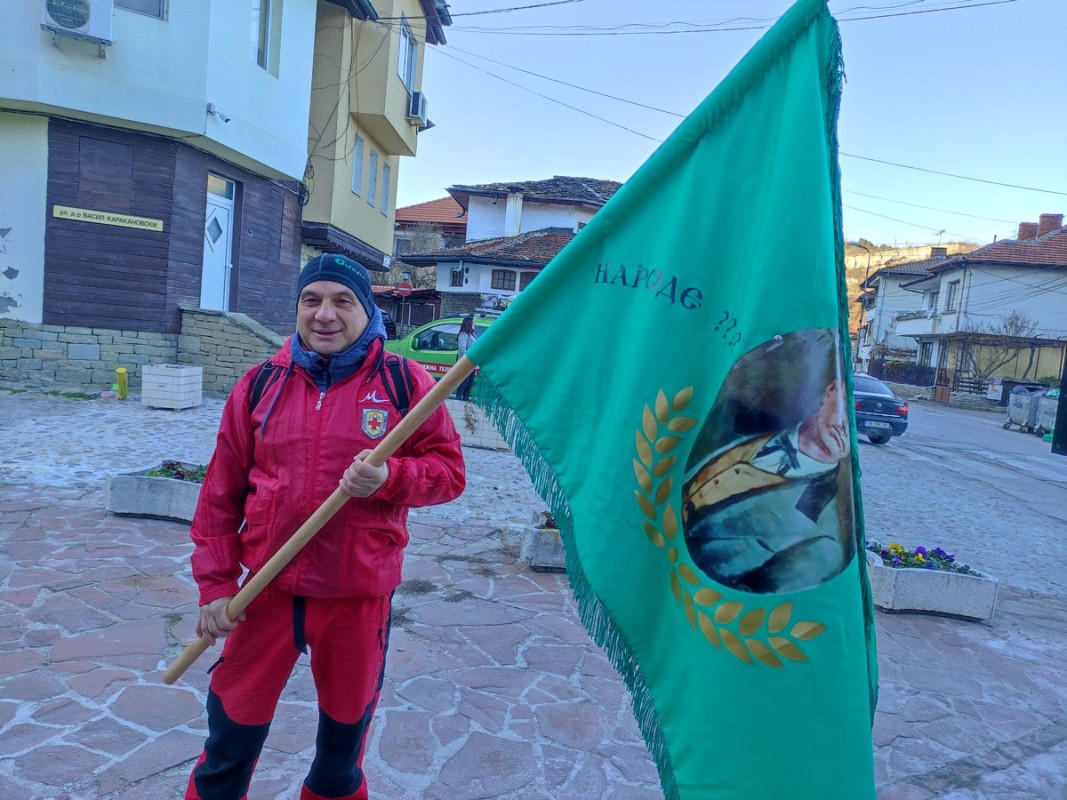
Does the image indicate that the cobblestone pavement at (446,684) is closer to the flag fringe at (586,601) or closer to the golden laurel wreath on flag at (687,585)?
the flag fringe at (586,601)

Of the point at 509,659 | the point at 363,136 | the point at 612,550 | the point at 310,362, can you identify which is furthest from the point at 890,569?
the point at 363,136

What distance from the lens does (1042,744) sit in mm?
3881

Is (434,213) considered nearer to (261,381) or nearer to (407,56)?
(407,56)

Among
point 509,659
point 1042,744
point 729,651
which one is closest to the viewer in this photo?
point 729,651

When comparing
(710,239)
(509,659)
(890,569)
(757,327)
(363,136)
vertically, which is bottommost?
(509,659)

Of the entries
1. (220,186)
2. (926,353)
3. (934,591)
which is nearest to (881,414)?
(934,591)

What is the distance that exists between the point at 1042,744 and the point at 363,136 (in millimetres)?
19147

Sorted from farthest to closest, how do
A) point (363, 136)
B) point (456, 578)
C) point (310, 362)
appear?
1. point (363, 136)
2. point (456, 578)
3. point (310, 362)

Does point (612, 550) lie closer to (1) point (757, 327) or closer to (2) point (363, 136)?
(1) point (757, 327)

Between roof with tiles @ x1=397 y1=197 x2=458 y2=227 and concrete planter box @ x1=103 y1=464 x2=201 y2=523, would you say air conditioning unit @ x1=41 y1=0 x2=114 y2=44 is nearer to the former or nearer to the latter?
concrete planter box @ x1=103 y1=464 x2=201 y2=523

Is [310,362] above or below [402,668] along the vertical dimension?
above

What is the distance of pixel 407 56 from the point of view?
20422mm

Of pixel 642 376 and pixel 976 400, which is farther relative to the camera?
pixel 976 400

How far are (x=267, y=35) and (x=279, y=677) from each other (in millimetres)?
14625
